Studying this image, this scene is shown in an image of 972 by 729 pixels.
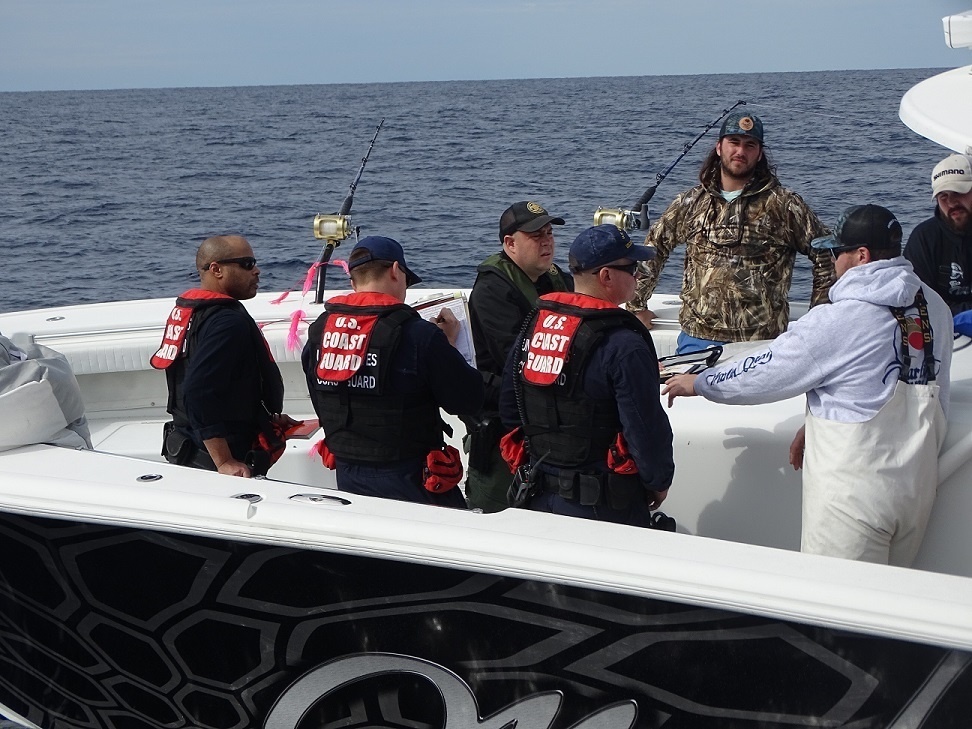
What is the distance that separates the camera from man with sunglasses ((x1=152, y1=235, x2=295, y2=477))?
3.24 meters

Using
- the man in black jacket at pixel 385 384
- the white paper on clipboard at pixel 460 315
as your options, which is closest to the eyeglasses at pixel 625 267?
the man in black jacket at pixel 385 384

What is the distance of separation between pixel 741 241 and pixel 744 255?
52 millimetres

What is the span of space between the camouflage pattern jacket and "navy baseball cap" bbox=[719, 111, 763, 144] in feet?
0.52

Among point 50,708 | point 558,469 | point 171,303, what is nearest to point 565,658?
point 558,469

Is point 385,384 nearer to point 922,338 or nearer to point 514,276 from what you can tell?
point 514,276

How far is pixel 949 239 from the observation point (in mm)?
3645

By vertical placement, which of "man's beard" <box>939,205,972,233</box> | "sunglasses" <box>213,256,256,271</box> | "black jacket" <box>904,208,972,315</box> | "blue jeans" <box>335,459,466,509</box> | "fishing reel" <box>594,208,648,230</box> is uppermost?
"sunglasses" <box>213,256,256,271</box>

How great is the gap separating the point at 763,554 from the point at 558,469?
633 mm

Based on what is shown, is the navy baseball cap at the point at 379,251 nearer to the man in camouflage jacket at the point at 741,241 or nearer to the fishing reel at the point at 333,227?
the man in camouflage jacket at the point at 741,241

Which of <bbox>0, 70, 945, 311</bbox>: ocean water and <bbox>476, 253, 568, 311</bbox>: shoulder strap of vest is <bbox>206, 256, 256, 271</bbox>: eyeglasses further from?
<bbox>0, 70, 945, 311</bbox>: ocean water

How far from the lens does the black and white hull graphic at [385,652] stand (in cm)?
246

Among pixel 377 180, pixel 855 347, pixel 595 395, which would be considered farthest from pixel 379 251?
pixel 377 180

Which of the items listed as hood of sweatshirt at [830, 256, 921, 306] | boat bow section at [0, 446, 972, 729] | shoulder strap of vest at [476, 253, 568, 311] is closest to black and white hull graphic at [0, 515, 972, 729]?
boat bow section at [0, 446, 972, 729]

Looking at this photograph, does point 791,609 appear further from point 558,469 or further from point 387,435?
point 387,435
